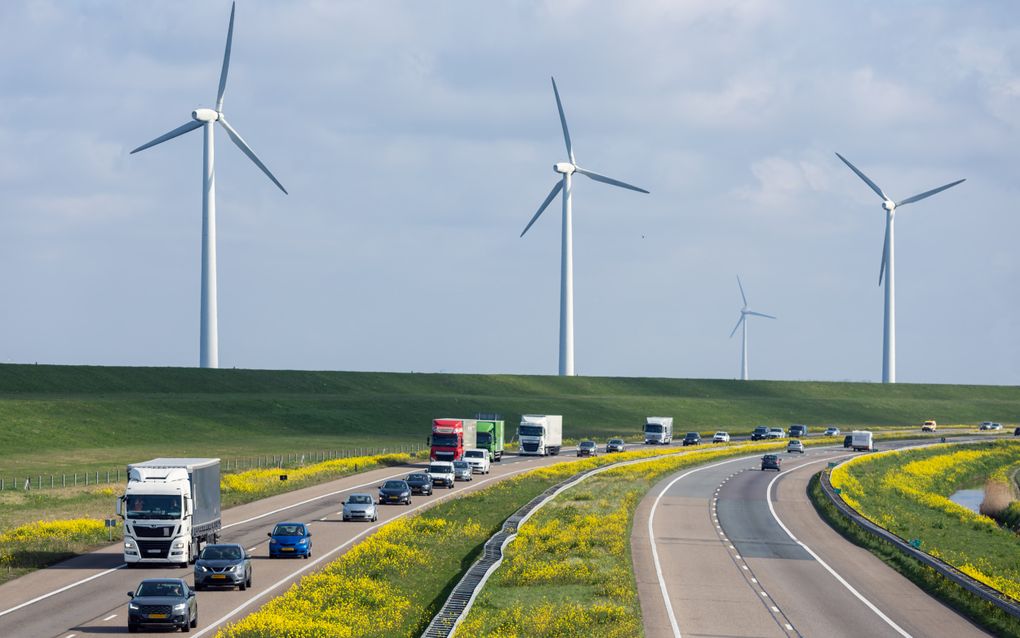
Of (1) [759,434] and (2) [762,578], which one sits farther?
(1) [759,434]

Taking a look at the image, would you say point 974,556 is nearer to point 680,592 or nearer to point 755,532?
point 755,532

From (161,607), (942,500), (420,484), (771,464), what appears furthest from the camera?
(771,464)

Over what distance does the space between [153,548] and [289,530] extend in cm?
612

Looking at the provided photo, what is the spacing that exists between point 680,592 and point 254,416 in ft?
367

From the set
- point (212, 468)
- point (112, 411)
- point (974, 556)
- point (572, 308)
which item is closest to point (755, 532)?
point (974, 556)

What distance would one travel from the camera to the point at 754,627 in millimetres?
39219

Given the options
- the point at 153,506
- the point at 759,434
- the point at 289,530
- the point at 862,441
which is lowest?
the point at 289,530

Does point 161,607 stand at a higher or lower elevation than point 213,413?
lower

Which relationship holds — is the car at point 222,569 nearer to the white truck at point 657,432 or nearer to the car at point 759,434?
the white truck at point 657,432

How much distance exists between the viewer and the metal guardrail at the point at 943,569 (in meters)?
41.8

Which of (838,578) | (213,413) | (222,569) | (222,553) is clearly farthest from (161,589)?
(213,413)

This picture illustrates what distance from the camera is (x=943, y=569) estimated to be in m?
49.8

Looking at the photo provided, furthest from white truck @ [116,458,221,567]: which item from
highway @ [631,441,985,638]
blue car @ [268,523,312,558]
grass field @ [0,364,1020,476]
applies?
grass field @ [0,364,1020,476]

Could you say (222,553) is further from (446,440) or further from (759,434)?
(759,434)
